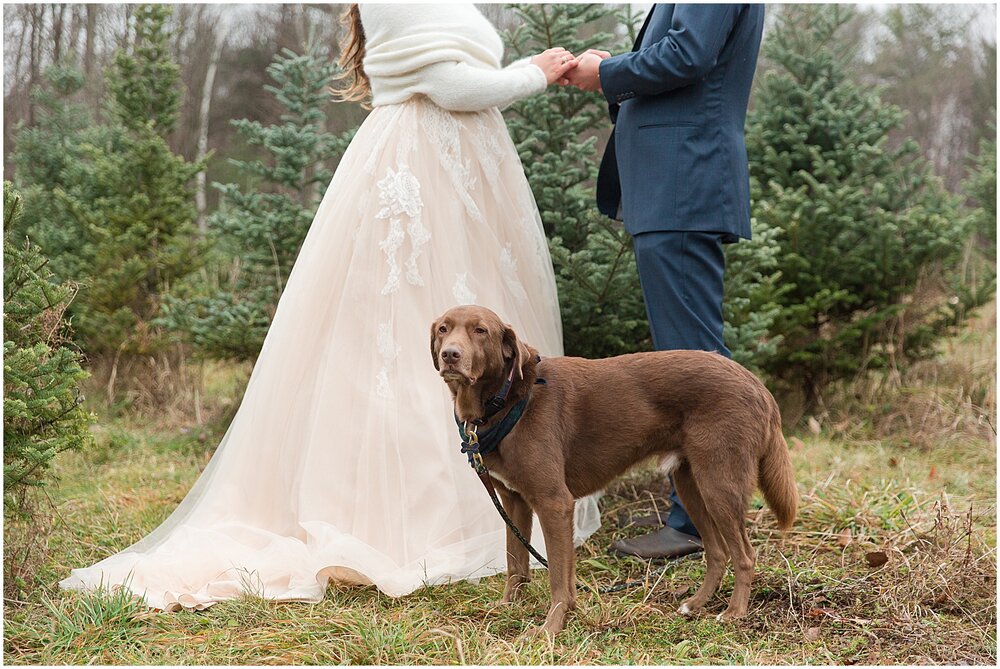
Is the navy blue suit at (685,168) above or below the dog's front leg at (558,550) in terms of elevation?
above

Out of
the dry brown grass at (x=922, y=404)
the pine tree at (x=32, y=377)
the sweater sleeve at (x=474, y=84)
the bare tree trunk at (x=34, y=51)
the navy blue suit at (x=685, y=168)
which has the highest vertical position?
the bare tree trunk at (x=34, y=51)

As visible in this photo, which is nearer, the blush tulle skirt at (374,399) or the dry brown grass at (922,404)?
the blush tulle skirt at (374,399)

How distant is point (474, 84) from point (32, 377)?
2.07 m

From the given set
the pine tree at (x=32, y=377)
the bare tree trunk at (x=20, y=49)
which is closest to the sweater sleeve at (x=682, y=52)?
the pine tree at (x=32, y=377)

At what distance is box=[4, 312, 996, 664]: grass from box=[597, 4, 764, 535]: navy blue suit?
1.01 meters

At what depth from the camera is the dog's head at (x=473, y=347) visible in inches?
99.7

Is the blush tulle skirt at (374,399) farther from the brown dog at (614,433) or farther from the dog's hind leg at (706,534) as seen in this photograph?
the dog's hind leg at (706,534)

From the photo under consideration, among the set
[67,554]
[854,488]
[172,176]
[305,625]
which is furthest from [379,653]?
[172,176]

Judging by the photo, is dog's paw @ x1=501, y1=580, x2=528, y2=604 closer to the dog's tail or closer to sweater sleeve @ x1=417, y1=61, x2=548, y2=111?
the dog's tail

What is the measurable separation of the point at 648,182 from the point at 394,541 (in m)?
1.75

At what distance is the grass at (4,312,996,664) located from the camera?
2670mm

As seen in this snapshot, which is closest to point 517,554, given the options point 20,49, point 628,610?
point 628,610

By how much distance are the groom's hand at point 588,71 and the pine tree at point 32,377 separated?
2268 mm

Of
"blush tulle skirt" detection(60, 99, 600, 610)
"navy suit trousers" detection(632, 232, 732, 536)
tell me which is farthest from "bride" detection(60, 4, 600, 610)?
Result: "navy suit trousers" detection(632, 232, 732, 536)
